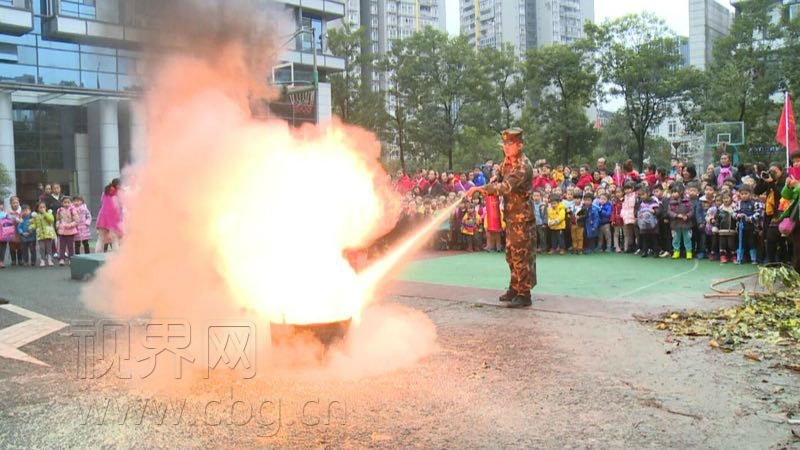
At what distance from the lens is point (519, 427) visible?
4.18 metres

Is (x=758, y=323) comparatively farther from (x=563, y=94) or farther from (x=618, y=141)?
(x=618, y=141)

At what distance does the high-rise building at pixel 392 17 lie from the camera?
107 meters

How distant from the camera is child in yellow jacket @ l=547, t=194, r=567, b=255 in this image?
1523 centimetres

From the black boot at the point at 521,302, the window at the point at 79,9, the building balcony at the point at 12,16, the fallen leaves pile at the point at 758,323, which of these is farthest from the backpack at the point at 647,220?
the building balcony at the point at 12,16

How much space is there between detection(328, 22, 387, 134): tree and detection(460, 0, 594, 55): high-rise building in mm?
78968

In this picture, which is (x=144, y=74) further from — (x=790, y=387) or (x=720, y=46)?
(x=720, y=46)

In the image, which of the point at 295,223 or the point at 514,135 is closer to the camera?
the point at 295,223

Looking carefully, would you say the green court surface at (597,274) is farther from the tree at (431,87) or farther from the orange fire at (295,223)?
the tree at (431,87)

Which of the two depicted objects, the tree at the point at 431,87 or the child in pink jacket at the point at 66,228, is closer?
the child in pink jacket at the point at 66,228

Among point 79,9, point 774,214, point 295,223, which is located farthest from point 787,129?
point 79,9

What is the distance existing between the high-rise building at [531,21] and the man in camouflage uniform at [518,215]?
11300 cm

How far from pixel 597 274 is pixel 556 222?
3705 mm

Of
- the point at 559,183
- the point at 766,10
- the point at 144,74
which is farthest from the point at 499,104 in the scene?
the point at 144,74

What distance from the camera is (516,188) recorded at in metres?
8.47
